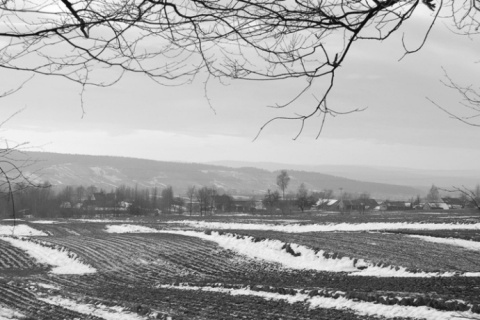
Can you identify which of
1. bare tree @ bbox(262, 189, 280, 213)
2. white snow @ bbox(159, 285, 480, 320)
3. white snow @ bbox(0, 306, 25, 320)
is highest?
bare tree @ bbox(262, 189, 280, 213)

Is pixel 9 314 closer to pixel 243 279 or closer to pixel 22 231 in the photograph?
pixel 243 279

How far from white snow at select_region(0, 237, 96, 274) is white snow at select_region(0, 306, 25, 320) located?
37.8 feet

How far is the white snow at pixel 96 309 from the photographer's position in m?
15.7

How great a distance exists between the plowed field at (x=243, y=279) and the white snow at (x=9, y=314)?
37mm

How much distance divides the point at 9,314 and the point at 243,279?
1081 cm

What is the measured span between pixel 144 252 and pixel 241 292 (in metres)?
15.5

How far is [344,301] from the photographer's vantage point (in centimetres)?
1612

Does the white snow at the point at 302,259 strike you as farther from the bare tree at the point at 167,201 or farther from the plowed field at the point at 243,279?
the bare tree at the point at 167,201

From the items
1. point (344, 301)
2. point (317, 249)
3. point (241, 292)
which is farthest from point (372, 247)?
point (344, 301)

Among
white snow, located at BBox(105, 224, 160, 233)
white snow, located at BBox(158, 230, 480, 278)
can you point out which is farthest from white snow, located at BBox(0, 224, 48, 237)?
white snow, located at BBox(158, 230, 480, 278)

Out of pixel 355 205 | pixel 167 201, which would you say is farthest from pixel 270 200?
pixel 167 201

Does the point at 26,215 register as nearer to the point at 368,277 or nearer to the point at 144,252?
the point at 144,252

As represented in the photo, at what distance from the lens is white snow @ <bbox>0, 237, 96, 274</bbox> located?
29.8 meters

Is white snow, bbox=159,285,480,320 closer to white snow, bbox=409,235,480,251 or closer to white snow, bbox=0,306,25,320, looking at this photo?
white snow, bbox=0,306,25,320
